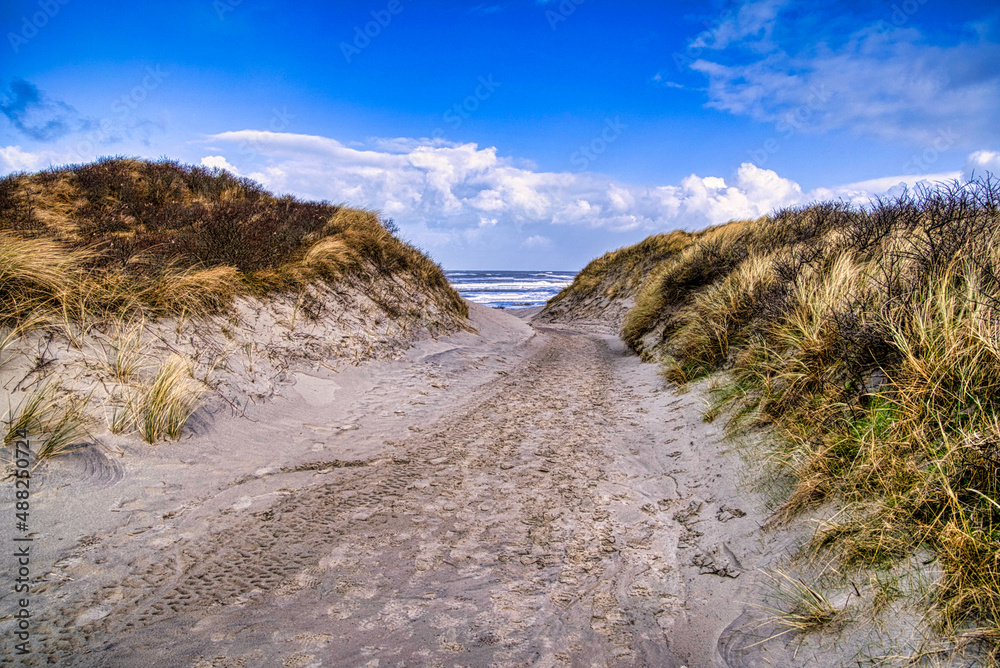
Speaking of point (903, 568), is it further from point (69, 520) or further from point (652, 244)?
point (652, 244)

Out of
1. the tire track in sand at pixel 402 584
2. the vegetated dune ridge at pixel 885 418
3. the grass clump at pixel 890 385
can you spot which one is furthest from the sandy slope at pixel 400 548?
the grass clump at pixel 890 385

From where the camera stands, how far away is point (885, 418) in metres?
3.03

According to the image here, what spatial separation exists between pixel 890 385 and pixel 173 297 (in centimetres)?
734

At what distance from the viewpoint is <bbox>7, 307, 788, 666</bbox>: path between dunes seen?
2377 millimetres

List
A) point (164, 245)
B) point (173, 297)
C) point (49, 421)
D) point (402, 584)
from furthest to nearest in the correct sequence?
point (164, 245) → point (173, 297) → point (49, 421) → point (402, 584)

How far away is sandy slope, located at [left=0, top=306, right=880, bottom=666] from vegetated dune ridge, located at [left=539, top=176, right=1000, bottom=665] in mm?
393

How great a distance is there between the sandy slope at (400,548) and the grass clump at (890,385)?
0.54m

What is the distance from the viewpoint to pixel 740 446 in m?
4.14

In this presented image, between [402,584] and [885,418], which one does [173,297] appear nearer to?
[402,584]

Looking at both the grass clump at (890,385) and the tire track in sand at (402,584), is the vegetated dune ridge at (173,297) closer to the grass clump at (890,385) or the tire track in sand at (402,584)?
the tire track in sand at (402,584)

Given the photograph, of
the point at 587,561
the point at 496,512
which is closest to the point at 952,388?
the point at 587,561

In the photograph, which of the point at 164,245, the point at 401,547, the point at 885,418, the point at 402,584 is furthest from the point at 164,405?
the point at 885,418

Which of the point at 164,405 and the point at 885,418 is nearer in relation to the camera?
the point at 885,418

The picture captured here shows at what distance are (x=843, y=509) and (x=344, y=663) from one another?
8.80ft
